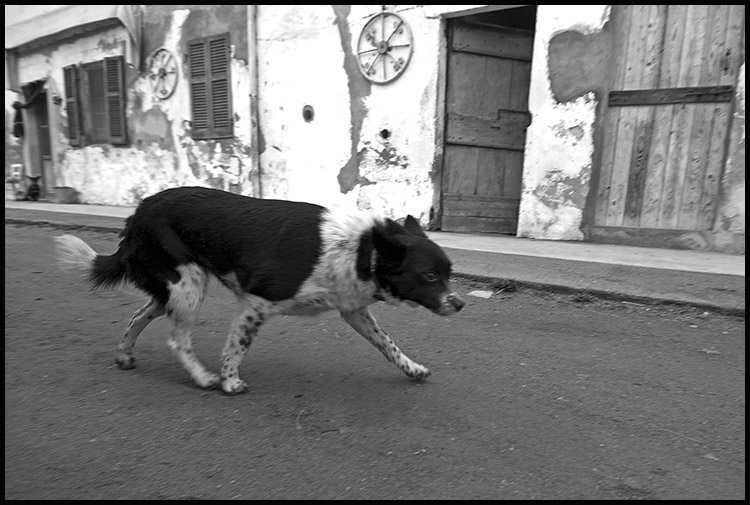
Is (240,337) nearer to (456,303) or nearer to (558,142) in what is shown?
(456,303)

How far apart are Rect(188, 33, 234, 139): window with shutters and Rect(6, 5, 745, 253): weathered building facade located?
4 cm

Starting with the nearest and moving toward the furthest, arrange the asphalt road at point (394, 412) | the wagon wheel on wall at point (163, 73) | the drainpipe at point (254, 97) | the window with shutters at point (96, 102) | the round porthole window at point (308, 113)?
the asphalt road at point (394, 412) → the round porthole window at point (308, 113) → the drainpipe at point (254, 97) → the wagon wheel on wall at point (163, 73) → the window with shutters at point (96, 102)

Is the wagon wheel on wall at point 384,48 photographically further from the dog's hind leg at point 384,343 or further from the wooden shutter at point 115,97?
the wooden shutter at point 115,97

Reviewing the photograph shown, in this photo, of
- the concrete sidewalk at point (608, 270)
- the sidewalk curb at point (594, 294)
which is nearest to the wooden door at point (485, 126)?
the concrete sidewalk at point (608, 270)

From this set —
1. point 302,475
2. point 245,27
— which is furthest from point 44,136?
point 302,475

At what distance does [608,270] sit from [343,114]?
484 centimetres

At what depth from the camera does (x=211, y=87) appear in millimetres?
9570

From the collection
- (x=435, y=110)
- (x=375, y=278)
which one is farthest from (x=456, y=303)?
(x=435, y=110)

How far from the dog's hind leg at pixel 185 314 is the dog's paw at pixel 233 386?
9cm

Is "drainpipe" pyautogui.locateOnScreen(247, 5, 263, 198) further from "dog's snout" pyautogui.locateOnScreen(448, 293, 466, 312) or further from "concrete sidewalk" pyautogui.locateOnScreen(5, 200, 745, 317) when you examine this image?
"dog's snout" pyautogui.locateOnScreen(448, 293, 466, 312)

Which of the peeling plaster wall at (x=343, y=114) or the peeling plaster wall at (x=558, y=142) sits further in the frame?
the peeling plaster wall at (x=343, y=114)

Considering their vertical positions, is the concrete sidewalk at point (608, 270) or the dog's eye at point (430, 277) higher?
the dog's eye at point (430, 277)

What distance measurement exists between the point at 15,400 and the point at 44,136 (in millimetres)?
13602

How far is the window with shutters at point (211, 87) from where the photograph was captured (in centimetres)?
941
